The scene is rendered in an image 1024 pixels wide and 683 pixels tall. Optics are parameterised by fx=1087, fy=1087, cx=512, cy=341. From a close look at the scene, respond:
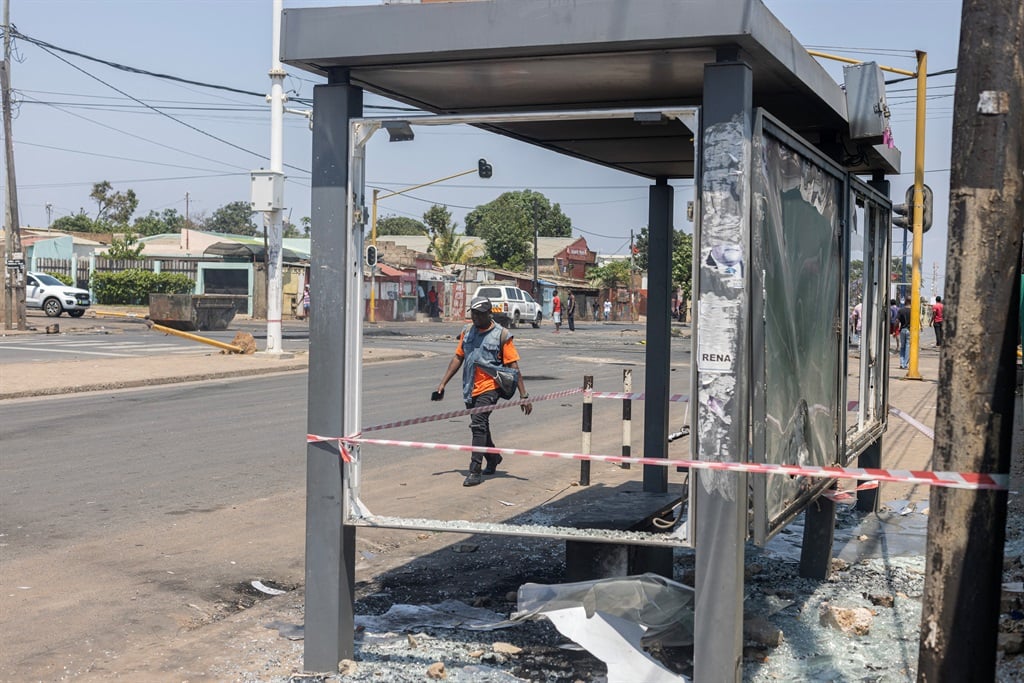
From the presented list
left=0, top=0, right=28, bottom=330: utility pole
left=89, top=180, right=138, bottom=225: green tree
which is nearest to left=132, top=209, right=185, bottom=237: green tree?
left=89, top=180, right=138, bottom=225: green tree

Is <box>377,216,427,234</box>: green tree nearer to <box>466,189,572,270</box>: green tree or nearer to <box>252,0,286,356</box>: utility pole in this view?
<box>466,189,572,270</box>: green tree

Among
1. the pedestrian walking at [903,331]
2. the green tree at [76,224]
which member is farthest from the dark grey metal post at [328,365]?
the green tree at [76,224]

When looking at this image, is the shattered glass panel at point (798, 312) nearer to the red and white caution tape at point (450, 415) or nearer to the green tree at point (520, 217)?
the red and white caution tape at point (450, 415)

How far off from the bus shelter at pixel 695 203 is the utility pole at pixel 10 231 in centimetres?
2953

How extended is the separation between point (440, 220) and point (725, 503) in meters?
78.7

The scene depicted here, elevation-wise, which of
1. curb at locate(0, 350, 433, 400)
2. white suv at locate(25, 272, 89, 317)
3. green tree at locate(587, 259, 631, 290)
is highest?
green tree at locate(587, 259, 631, 290)

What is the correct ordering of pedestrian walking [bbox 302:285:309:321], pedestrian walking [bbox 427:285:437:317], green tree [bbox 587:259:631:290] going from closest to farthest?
pedestrian walking [bbox 302:285:309:321] < pedestrian walking [bbox 427:285:437:317] < green tree [bbox 587:259:631:290]

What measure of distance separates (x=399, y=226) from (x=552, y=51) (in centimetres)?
11081

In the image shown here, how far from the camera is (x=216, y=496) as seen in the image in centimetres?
923

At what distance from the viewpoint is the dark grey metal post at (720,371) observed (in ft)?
14.6

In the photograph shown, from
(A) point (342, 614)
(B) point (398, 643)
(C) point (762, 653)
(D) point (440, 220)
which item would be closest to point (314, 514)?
(A) point (342, 614)

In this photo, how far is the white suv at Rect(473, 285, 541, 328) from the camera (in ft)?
166

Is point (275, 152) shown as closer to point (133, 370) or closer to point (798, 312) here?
point (133, 370)

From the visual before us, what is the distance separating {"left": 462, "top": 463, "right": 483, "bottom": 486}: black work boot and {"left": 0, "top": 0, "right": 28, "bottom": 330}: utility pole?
2593cm
